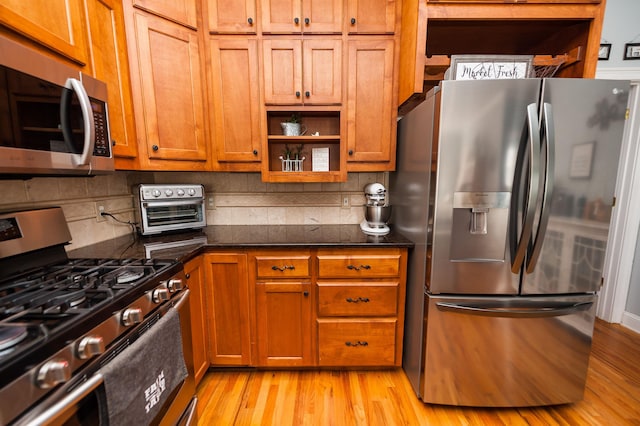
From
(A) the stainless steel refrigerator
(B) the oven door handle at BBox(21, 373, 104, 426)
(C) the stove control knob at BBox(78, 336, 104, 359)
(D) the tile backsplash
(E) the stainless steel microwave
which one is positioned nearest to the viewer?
(B) the oven door handle at BBox(21, 373, 104, 426)

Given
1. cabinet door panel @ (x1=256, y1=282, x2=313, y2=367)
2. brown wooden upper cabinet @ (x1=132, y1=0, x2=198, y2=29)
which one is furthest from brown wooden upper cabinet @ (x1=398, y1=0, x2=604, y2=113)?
cabinet door panel @ (x1=256, y1=282, x2=313, y2=367)

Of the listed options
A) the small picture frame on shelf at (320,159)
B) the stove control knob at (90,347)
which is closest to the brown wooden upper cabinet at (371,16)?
the small picture frame on shelf at (320,159)

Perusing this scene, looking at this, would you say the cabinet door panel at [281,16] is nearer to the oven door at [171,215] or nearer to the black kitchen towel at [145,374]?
the oven door at [171,215]

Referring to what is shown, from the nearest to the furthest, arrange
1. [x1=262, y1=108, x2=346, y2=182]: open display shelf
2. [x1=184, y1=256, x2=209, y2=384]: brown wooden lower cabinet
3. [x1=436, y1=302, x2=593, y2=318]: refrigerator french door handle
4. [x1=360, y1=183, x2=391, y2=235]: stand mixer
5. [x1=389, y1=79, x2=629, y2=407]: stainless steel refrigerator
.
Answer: [x1=389, y1=79, x2=629, y2=407]: stainless steel refrigerator < [x1=436, y1=302, x2=593, y2=318]: refrigerator french door handle < [x1=184, y1=256, x2=209, y2=384]: brown wooden lower cabinet < [x1=360, y1=183, x2=391, y2=235]: stand mixer < [x1=262, y1=108, x2=346, y2=182]: open display shelf

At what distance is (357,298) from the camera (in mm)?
1638

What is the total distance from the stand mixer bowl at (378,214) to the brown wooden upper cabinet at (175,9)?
1705 millimetres

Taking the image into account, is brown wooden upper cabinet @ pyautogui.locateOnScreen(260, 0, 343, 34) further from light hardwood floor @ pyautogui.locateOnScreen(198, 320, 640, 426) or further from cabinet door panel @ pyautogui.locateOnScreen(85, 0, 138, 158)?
light hardwood floor @ pyautogui.locateOnScreen(198, 320, 640, 426)

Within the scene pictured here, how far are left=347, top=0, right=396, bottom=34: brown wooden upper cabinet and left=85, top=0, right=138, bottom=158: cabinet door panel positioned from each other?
138 centimetres

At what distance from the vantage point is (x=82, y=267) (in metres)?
1.16

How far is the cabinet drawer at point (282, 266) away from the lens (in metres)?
1.62

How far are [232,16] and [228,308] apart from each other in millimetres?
1932

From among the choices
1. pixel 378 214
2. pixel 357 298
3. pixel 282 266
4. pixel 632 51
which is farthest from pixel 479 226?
pixel 632 51

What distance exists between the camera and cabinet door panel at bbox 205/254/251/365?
162 centimetres

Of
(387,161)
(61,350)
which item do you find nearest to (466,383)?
(387,161)
